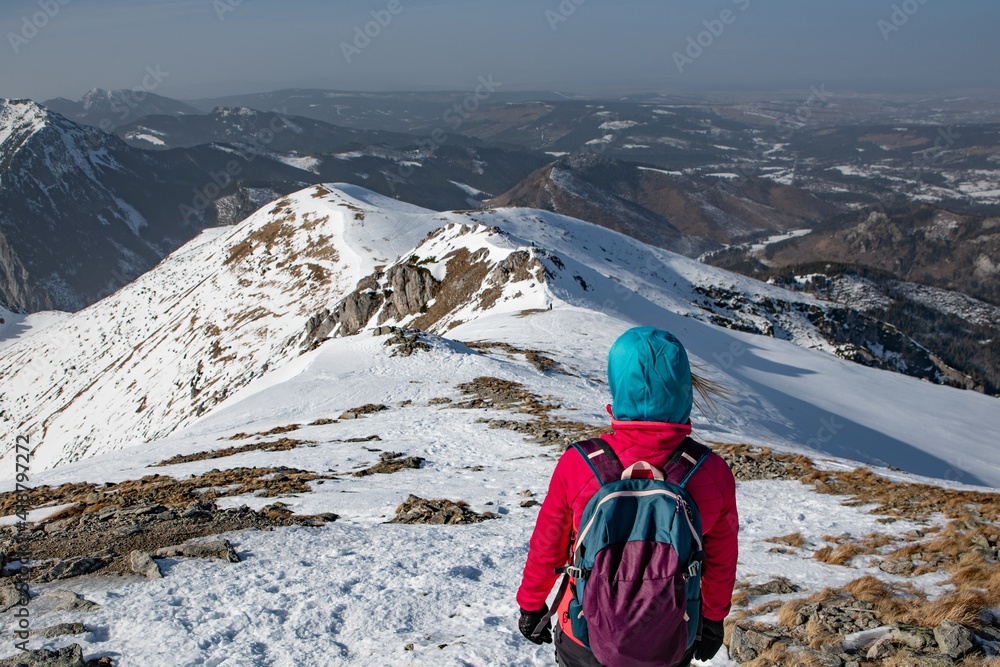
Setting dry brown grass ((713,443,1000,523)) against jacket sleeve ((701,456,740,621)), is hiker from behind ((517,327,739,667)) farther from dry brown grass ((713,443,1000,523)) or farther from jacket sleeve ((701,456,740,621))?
dry brown grass ((713,443,1000,523))

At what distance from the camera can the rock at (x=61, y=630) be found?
6.92 m

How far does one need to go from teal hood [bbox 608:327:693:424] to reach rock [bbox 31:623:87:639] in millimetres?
7306

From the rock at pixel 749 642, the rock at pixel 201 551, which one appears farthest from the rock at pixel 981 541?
the rock at pixel 201 551

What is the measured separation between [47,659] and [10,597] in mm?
1876

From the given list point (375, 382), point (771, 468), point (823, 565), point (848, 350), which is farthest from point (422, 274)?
point (848, 350)

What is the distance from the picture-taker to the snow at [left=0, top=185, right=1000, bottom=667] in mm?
7426

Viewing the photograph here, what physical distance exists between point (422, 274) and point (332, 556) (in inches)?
1915

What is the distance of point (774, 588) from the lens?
8398 mm

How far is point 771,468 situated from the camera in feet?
49.9

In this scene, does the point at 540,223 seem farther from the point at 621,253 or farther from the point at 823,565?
the point at 823,565

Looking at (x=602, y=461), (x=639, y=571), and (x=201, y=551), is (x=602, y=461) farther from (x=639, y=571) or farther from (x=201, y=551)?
(x=201, y=551)

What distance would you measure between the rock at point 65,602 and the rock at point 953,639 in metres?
9.74

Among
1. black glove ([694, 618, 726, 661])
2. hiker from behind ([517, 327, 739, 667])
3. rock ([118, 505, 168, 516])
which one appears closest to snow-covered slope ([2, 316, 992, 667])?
rock ([118, 505, 168, 516])

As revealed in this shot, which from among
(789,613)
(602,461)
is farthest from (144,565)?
(789,613)
